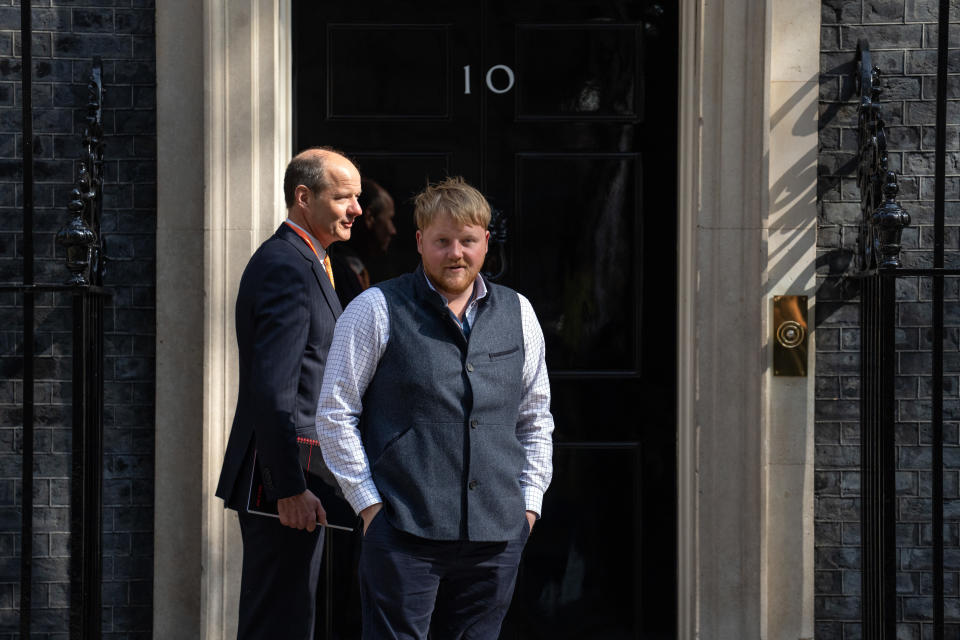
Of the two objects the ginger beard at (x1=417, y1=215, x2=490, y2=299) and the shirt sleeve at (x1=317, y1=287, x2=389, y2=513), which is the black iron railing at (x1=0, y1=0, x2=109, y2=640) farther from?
the ginger beard at (x1=417, y1=215, x2=490, y2=299)

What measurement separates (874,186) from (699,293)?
2.46ft

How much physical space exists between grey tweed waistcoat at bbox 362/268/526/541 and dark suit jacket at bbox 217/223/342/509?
405 millimetres

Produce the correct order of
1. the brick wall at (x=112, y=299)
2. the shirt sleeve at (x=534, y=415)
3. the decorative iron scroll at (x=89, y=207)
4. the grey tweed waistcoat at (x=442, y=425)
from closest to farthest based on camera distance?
the grey tweed waistcoat at (x=442, y=425), the shirt sleeve at (x=534, y=415), the decorative iron scroll at (x=89, y=207), the brick wall at (x=112, y=299)

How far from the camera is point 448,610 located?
8.94 ft

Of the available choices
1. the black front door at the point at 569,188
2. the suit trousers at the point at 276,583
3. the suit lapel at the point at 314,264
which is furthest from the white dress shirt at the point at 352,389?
the black front door at the point at 569,188

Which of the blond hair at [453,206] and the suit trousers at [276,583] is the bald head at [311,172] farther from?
the suit trousers at [276,583]

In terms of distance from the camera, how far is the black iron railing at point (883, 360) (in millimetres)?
3648

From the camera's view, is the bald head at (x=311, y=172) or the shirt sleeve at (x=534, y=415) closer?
the shirt sleeve at (x=534, y=415)

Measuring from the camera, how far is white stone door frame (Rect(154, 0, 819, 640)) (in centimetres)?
405

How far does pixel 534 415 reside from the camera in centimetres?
288

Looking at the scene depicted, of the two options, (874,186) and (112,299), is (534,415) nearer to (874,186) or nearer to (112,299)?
(874,186)

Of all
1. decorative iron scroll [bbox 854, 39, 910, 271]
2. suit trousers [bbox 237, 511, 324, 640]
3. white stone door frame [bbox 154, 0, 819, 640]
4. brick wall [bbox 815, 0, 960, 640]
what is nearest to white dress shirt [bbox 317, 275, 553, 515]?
suit trousers [bbox 237, 511, 324, 640]

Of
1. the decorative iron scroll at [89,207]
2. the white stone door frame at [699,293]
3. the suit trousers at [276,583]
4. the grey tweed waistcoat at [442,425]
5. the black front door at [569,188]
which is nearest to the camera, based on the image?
the grey tweed waistcoat at [442,425]

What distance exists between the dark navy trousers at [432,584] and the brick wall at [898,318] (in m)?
1.91
